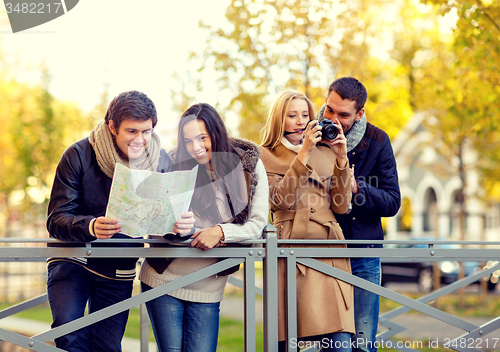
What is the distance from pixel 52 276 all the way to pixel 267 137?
1.48 metres

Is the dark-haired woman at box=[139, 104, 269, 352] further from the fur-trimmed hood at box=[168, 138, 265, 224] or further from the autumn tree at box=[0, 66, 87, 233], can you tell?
the autumn tree at box=[0, 66, 87, 233]

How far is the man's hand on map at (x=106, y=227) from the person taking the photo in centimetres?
237

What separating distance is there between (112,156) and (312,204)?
1.16m

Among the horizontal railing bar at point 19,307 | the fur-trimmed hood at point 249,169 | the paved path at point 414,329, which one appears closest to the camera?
the fur-trimmed hood at point 249,169

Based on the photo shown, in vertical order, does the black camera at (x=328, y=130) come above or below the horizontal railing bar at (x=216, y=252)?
above

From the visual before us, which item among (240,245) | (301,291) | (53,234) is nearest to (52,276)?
(53,234)

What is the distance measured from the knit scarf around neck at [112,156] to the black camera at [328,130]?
943 mm

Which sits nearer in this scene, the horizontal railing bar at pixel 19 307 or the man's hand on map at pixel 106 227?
the man's hand on map at pixel 106 227

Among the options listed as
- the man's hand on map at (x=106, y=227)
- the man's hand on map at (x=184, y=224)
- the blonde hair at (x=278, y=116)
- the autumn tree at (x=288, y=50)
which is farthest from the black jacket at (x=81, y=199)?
the autumn tree at (x=288, y=50)

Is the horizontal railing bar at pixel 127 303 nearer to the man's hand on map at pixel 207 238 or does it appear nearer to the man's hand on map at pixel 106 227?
the man's hand on map at pixel 207 238

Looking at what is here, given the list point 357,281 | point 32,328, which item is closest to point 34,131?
point 32,328

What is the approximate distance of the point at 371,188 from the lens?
2979mm

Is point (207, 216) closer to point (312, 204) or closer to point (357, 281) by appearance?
point (312, 204)

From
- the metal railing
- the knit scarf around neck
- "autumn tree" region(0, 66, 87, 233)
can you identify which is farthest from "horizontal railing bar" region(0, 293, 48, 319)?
"autumn tree" region(0, 66, 87, 233)
